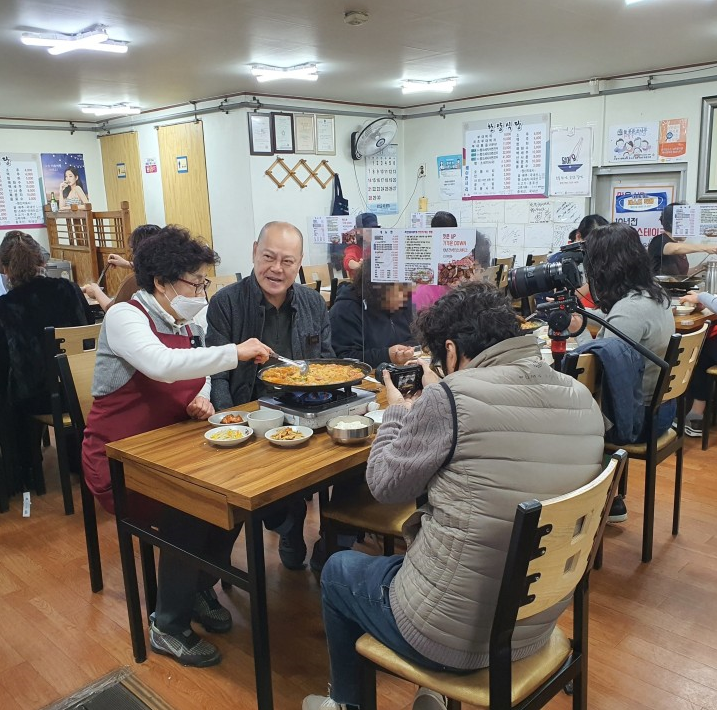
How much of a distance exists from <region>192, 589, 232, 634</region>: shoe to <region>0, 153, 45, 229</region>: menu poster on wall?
22.1 ft

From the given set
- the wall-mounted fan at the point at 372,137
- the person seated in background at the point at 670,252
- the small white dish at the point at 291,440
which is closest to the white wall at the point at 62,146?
the wall-mounted fan at the point at 372,137

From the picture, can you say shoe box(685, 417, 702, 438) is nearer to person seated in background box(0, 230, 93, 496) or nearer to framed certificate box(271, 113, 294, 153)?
person seated in background box(0, 230, 93, 496)

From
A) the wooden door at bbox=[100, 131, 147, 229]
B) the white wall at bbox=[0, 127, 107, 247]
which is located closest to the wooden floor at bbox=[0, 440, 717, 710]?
the wooden door at bbox=[100, 131, 147, 229]

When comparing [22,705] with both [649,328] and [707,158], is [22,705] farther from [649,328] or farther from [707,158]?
[707,158]

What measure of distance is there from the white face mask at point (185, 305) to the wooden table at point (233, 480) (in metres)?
0.37

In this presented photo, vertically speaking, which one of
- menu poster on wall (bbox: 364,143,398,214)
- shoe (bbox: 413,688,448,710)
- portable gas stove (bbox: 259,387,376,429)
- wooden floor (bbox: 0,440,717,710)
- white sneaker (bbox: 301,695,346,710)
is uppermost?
menu poster on wall (bbox: 364,143,398,214)

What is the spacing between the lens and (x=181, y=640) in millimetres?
2094

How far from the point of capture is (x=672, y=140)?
575cm

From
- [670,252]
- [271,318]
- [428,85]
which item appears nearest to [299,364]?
[271,318]

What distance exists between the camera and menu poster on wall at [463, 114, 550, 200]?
6.56 m

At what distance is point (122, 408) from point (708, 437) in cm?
334

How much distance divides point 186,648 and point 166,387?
0.82 meters

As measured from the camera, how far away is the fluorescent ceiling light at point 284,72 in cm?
518

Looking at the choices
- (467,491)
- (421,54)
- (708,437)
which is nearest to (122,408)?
(467,491)
